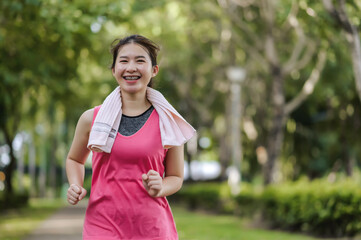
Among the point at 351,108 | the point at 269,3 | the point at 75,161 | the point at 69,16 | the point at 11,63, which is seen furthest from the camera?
the point at 351,108

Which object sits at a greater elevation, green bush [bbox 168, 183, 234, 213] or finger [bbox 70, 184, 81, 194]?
finger [bbox 70, 184, 81, 194]

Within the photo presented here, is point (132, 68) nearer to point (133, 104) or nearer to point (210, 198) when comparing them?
point (133, 104)

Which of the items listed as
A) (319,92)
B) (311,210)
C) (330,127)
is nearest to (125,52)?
(311,210)

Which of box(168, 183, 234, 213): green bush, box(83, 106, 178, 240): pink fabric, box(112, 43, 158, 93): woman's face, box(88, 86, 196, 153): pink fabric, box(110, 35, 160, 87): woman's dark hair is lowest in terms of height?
box(168, 183, 234, 213): green bush

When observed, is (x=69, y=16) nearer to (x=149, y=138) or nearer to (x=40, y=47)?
(x=40, y=47)

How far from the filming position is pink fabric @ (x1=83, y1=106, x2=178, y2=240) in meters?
3.26

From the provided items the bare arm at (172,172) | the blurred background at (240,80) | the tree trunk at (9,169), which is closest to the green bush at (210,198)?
the blurred background at (240,80)

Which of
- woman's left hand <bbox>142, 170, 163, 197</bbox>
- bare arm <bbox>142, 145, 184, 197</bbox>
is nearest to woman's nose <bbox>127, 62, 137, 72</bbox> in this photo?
bare arm <bbox>142, 145, 184, 197</bbox>

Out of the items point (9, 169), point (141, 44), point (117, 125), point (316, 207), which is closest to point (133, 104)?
point (117, 125)

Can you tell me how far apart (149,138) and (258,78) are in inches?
997

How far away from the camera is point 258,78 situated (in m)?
28.3

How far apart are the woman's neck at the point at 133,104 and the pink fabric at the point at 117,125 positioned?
0.12 ft

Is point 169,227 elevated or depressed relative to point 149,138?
depressed

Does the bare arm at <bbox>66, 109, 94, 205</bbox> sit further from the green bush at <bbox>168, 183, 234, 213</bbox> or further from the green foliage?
the green bush at <bbox>168, 183, 234, 213</bbox>
